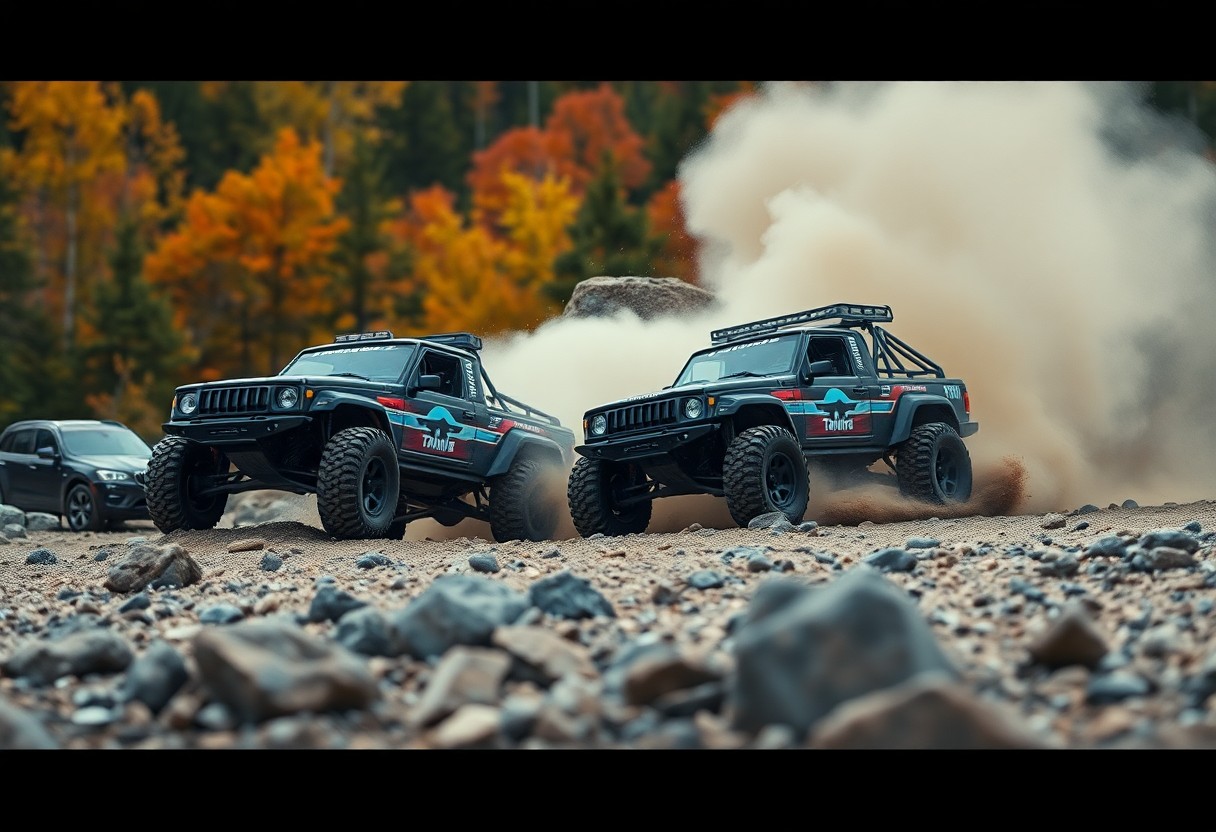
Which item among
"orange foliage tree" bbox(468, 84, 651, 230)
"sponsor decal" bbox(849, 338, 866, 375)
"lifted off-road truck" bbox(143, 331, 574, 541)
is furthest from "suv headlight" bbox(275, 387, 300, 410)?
"orange foliage tree" bbox(468, 84, 651, 230)

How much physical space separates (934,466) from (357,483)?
5251 mm

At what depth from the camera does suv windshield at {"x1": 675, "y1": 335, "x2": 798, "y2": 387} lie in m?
12.3

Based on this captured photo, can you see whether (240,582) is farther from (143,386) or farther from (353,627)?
(143,386)

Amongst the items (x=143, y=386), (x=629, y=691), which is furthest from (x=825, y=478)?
(x=143, y=386)

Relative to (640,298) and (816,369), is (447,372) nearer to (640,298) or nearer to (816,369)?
(816,369)

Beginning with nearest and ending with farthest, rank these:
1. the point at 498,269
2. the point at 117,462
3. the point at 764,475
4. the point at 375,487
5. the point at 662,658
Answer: the point at 662,658
the point at 764,475
the point at 375,487
the point at 117,462
the point at 498,269

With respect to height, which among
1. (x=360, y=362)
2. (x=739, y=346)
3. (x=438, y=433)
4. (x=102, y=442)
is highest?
(x=739, y=346)

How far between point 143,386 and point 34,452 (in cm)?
1550

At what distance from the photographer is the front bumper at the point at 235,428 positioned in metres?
11.1

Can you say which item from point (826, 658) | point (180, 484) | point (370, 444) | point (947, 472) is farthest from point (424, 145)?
point (826, 658)

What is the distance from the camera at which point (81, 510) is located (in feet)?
56.2

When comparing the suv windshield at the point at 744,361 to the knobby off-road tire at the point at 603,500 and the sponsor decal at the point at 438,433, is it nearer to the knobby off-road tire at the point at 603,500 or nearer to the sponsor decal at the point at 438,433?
the knobby off-road tire at the point at 603,500

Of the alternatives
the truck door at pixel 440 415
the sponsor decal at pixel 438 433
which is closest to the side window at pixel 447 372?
the truck door at pixel 440 415

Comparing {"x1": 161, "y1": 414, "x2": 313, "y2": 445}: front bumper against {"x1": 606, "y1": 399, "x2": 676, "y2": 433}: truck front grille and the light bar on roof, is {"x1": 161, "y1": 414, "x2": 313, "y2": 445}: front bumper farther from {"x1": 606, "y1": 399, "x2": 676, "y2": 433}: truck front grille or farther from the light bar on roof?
{"x1": 606, "y1": 399, "x2": 676, "y2": 433}: truck front grille
